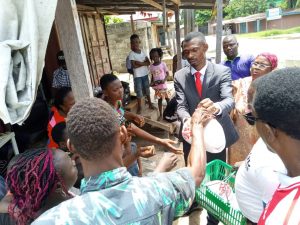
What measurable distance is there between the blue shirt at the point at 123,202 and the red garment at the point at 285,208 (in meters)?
0.34

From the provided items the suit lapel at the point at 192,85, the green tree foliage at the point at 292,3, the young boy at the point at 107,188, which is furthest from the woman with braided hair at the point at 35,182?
the green tree foliage at the point at 292,3

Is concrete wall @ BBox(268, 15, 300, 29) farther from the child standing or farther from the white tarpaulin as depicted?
the white tarpaulin

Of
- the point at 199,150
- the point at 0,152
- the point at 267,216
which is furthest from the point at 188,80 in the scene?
the point at 0,152

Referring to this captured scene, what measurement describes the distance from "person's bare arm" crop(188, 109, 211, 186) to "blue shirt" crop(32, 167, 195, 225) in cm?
18

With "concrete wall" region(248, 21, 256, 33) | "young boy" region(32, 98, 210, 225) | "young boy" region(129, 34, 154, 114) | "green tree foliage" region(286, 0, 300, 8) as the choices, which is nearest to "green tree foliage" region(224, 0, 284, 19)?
"concrete wall" region(248, 21, 256, 33)

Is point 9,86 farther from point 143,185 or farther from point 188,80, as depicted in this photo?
point 188,80

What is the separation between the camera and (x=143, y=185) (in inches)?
44.8

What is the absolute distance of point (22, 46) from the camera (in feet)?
4.87

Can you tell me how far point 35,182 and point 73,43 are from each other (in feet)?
3.26

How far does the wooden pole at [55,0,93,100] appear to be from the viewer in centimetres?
189

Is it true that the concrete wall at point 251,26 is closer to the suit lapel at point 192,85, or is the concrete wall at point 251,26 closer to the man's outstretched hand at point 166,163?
the suit lapel at point 192,85

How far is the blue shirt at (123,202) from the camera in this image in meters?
1.02

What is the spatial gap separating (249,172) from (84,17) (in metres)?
7.40

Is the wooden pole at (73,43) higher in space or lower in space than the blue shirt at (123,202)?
higher
